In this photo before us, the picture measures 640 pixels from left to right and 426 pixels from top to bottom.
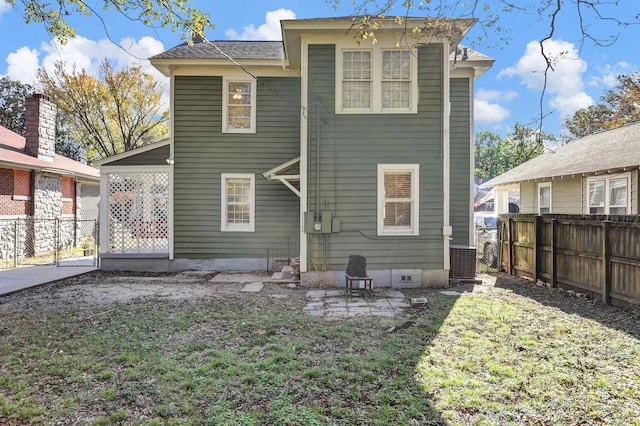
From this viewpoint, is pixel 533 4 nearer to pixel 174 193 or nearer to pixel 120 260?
pixel 174 193

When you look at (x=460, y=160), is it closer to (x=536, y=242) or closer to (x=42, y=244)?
(x=536, y=242)

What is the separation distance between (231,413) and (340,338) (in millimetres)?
1952

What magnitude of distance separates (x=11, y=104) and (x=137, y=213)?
83.0 feet

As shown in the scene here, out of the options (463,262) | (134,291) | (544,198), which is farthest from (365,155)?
(544,198)

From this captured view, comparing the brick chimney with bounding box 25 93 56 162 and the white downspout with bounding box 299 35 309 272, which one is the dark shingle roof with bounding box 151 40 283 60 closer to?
the white downspout with bounding box 299 35 309 272

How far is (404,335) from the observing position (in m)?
4.62

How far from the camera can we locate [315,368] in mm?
3572

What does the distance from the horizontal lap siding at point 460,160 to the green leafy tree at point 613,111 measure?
58.1 ft

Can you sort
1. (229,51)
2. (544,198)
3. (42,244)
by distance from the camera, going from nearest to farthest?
1. (229,51)
2. (42,244)
3. (544,198)

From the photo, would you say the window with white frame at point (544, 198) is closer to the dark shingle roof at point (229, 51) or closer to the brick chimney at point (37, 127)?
the dark shingle roof at point (229, 51)

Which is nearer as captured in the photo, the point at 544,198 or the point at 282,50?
the point at 282,50

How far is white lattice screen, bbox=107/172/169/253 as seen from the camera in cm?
974

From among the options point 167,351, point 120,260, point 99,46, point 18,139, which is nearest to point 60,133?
point 99,46

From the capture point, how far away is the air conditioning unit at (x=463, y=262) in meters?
8.19
